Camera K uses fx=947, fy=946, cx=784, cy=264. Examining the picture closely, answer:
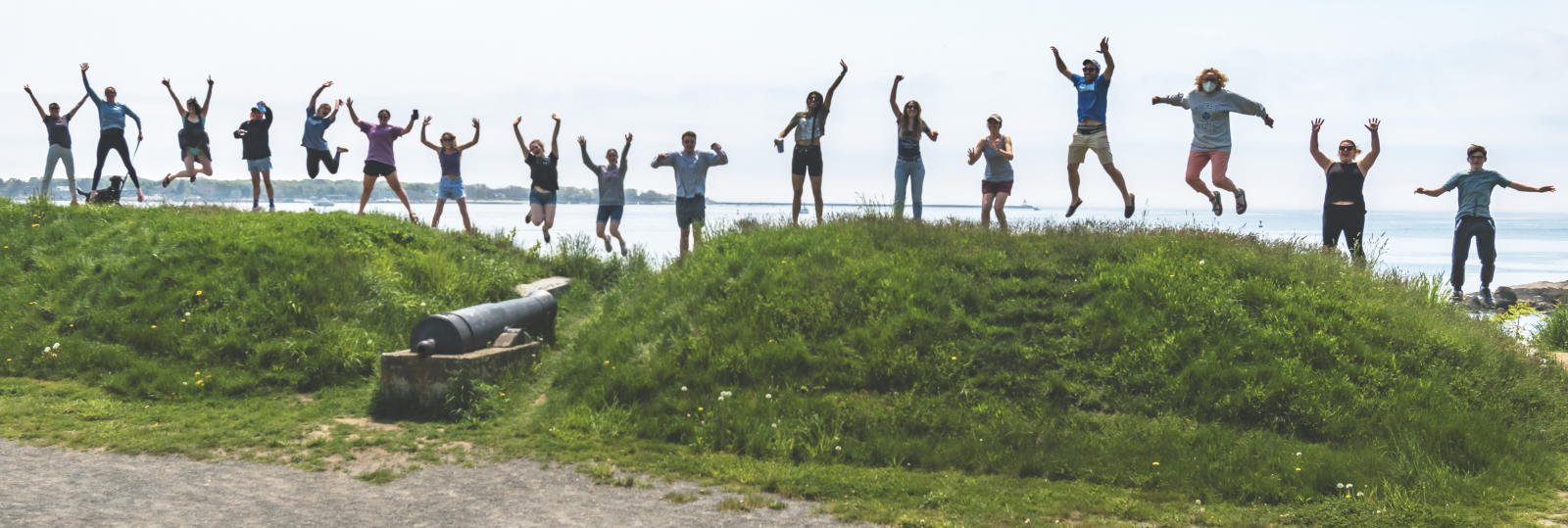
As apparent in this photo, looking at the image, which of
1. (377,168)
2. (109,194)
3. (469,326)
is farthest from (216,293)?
(109,194)

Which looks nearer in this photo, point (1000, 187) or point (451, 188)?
point (1000, 187)

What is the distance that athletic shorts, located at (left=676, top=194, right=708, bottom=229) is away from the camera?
52.7 ft

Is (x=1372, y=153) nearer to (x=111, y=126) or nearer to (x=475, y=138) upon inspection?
(x=475, y=138)

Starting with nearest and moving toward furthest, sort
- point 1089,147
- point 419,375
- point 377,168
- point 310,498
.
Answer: point 310,498
point 419,375
point 1089,147
point 377,168

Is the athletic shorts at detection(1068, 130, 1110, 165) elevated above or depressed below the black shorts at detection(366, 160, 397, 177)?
above

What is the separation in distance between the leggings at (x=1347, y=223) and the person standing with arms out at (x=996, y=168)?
4554 millimetres

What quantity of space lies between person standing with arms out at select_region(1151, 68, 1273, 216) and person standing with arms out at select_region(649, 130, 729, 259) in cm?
741

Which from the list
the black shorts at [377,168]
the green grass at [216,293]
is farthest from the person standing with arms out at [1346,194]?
the black shorts at [377,168]

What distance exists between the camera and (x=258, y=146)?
62.4 feet

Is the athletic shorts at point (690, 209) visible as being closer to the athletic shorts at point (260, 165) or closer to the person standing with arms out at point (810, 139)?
the person standing with arms out at point (810, 139)

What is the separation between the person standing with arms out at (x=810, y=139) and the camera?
14977 millimetres

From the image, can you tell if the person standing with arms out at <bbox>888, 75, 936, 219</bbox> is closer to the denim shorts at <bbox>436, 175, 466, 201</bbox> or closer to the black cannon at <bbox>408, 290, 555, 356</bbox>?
the black cannon at <bbox>408, 290, 555, 356</bbox>

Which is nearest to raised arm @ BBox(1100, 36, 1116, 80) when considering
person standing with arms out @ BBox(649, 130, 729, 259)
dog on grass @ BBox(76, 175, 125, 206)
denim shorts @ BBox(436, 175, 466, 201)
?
person standing with arms out @ BBox(649, 130, 729, 259)

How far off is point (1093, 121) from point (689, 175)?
6474mm
